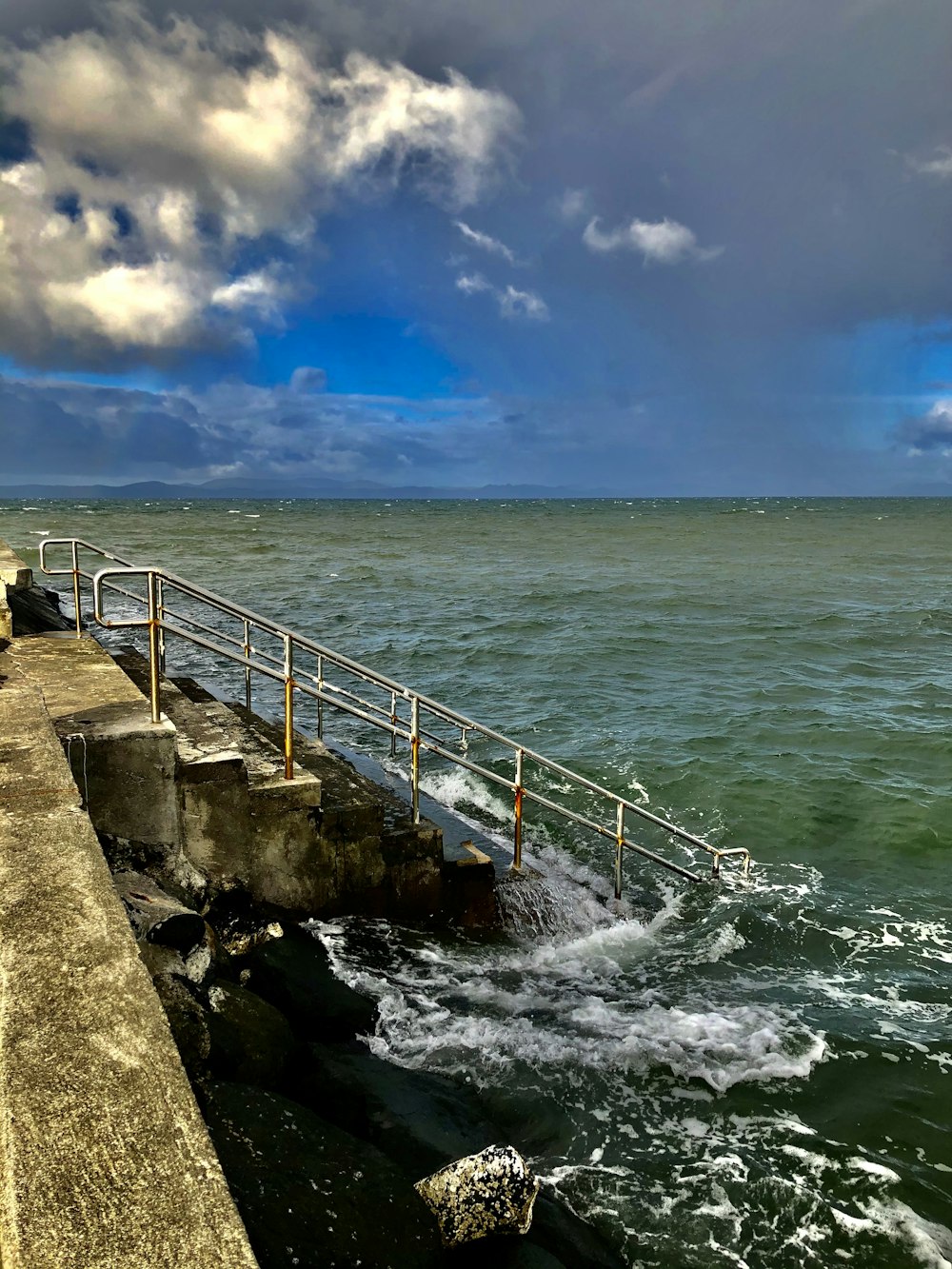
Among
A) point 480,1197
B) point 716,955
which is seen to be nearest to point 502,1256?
point 480,1197

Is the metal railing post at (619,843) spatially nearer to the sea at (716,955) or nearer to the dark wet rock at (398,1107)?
the sea at (716,955)

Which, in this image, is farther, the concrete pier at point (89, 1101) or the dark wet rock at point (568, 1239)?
the dark wet rock at point (568, 1239)

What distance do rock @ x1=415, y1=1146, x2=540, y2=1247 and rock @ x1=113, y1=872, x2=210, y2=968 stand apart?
57.4 inches

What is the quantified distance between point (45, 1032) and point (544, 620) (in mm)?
21078

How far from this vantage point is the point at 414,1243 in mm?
3064

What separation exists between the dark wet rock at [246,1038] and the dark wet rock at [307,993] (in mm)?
625

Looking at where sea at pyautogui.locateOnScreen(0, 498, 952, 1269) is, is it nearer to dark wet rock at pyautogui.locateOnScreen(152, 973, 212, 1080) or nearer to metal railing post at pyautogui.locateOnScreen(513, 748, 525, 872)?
metal railing post at pyautogui.locateOnScreen(513, 748, 525, 872)

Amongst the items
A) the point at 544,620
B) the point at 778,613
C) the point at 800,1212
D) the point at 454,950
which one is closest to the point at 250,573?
the point at 544,620

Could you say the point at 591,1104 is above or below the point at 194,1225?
below

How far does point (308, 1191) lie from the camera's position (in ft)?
9.66

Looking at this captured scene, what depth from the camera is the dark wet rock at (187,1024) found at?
10.7 ft

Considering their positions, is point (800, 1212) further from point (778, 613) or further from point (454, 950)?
point (778, 613)

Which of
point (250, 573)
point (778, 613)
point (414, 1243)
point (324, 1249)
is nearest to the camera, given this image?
point (324, 1249)

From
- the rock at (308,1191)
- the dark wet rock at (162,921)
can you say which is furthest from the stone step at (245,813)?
the rock at (308,1191)
